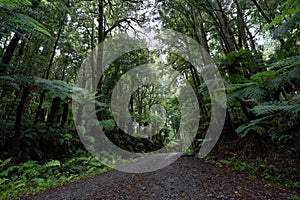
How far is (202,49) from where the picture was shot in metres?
7.82

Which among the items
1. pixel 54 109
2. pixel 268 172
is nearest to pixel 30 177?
pixel 54 109

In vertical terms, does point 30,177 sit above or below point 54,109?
below

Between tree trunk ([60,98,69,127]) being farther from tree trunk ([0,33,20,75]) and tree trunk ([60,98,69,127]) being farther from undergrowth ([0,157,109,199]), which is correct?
undergrowth ([0,157,109,199])

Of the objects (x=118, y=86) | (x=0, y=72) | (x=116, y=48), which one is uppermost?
(x=116, y=48)

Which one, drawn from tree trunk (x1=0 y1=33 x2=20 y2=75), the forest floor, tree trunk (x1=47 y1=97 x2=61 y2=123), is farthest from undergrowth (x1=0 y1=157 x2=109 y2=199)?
tree trunk (x1=47 y1=97 x2=61 y2=123)

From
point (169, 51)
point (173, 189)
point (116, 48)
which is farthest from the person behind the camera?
point (116, 48)

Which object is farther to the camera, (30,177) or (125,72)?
(125,72)

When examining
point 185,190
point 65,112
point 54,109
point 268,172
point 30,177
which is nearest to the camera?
point 185,190

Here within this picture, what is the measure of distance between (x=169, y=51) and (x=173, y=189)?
9641 mm

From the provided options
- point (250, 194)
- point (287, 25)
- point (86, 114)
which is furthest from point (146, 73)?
point (250, 194)

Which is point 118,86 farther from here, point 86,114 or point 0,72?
point 0,72

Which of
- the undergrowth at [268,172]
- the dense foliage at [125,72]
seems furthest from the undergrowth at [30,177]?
the undergrowth at [268,172]

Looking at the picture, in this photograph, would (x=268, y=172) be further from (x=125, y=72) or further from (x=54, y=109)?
(x=125, y=72)

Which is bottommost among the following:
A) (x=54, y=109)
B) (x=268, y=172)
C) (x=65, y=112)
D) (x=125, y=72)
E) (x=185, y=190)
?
(x=185, y=190)
